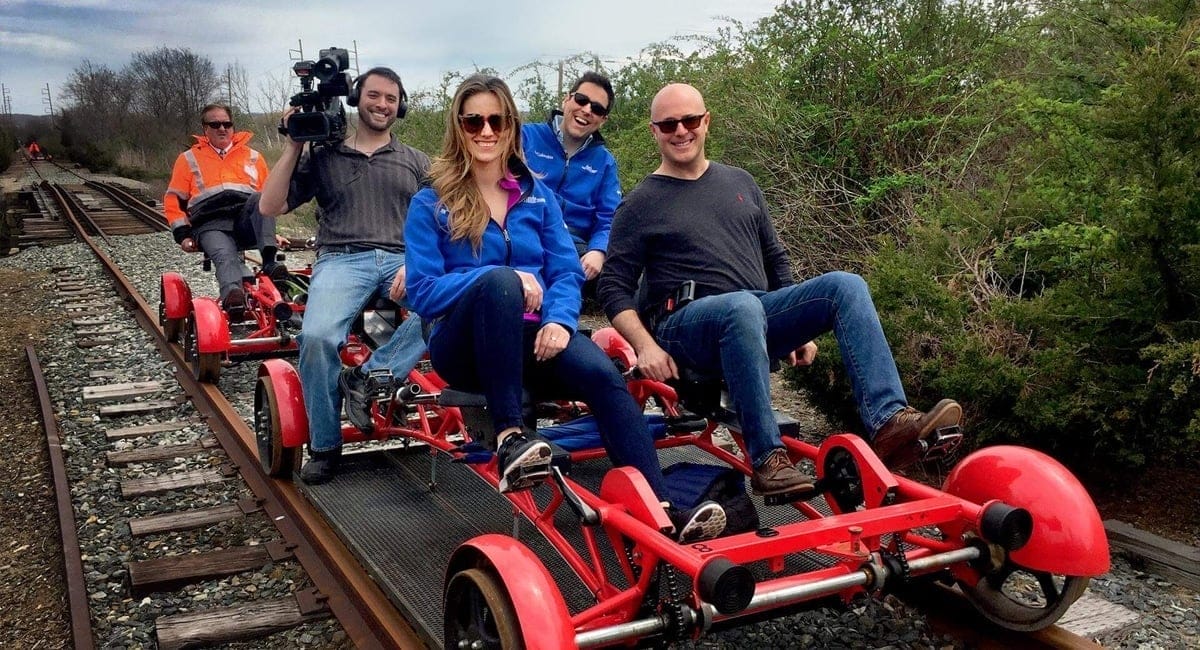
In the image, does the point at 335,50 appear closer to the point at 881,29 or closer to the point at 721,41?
the point at 881,29

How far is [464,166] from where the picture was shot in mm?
3213

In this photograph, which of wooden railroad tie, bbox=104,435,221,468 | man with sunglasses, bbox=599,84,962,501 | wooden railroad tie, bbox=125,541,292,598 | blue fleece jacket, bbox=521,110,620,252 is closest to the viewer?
man with sunglasses, bbox=599,84,962,501

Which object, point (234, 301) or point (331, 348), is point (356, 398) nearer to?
point (331, 348)

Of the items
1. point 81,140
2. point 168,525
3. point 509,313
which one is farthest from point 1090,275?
point 81,140

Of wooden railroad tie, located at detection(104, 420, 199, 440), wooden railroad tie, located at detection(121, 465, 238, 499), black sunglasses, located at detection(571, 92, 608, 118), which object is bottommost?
wooden railroad tie, located at detection(121, 465, 238, 499)

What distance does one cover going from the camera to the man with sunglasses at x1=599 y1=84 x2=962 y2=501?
114 inches

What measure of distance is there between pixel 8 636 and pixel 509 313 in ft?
7.50

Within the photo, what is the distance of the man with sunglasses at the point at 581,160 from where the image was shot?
15.1 feet

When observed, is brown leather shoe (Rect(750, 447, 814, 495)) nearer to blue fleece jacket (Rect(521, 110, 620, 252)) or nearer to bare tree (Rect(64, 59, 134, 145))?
blue fleece jacket (Rect(521, 110, 620, 252))

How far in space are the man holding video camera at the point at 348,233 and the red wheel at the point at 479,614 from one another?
5.53 ft

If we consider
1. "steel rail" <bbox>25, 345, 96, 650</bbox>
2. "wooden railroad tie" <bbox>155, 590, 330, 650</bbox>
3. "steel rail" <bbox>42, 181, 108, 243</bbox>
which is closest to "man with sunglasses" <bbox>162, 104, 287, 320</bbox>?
"steel rail" <bbox>25, 345, 96, 650</bbox>

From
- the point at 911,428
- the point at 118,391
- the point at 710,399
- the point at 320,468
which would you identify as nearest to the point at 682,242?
the point at 710,399

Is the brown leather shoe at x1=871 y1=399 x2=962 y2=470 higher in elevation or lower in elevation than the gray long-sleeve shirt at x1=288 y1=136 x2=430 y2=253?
lower

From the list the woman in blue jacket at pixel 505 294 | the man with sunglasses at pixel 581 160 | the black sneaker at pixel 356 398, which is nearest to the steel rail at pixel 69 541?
the black sneaker at pixel 356 398
